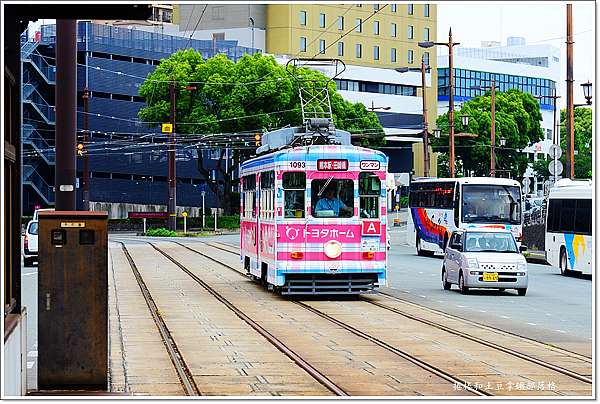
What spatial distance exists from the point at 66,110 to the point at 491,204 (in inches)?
981

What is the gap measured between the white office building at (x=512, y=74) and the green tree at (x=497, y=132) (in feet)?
16.8

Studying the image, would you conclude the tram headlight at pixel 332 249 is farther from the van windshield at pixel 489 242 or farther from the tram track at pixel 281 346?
the van windshield at pixel 489 242

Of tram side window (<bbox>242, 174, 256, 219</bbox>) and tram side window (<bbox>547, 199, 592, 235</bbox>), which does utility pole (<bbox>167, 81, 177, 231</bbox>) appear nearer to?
tram side window (<bbox>547, 199, 592, 235</bbox>)

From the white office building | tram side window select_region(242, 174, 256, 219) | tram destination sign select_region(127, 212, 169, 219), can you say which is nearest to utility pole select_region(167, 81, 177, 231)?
tram destination sign select_region(127, 212, 169, 219)

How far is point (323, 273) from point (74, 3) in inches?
572

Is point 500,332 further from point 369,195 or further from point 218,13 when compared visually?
point 218,13

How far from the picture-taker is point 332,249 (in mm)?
23594

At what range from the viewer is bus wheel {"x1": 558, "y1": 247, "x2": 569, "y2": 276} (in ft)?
115

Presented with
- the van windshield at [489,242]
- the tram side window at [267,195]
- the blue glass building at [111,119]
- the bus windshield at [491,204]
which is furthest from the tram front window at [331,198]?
the blue glass building at [111,119]

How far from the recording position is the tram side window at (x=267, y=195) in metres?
24.4

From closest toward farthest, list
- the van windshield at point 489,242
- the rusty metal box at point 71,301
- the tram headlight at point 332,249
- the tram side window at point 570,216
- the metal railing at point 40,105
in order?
the rusty metal box at point 71,301 < the tram headlight at point 332,249 < the van windshield at point 489,242 < the tram side window at point 570,216 < the metal railing at point 40,105

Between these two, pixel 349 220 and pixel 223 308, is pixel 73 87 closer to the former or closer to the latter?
pixel 223 308

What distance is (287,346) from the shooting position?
16.0 metres

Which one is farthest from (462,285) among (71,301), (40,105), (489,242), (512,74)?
(512,74)
